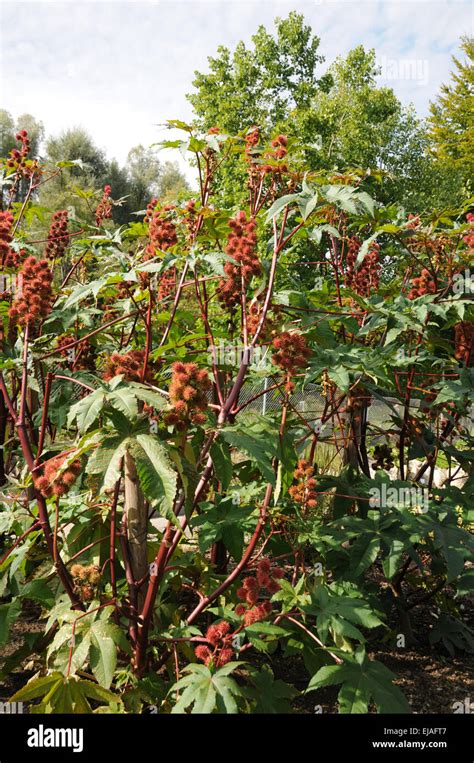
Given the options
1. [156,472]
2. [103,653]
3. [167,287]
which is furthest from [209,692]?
[167,287]

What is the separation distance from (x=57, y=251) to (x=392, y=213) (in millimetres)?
2137

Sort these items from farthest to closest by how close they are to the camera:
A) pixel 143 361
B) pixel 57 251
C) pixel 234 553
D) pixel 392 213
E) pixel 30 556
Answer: pixel 57 251, pixel 392 213, pixel 30 556, pixel 234 553, pixel 143 361

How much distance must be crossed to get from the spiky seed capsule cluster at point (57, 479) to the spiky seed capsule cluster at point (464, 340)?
2563 mm

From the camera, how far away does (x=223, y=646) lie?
213 centimetres

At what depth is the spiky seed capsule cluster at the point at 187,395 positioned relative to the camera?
6.72 feet

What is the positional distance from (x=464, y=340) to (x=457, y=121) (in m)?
27.9

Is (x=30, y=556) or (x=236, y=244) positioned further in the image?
(x=30, y=556)

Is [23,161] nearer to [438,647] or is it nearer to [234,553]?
[234,553]

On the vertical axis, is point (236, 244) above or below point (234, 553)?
above

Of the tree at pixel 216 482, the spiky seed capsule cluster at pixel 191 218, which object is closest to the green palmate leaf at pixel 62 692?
the tree at pixel 216 482

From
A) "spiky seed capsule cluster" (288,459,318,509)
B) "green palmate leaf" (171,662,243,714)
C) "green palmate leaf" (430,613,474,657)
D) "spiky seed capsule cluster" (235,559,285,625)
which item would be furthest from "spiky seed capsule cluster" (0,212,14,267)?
"green palmate leaf" (430,613,474,657)

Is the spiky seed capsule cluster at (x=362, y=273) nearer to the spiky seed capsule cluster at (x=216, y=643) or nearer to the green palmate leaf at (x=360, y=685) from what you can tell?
the green palmate leaf at (x=360, y=685)
